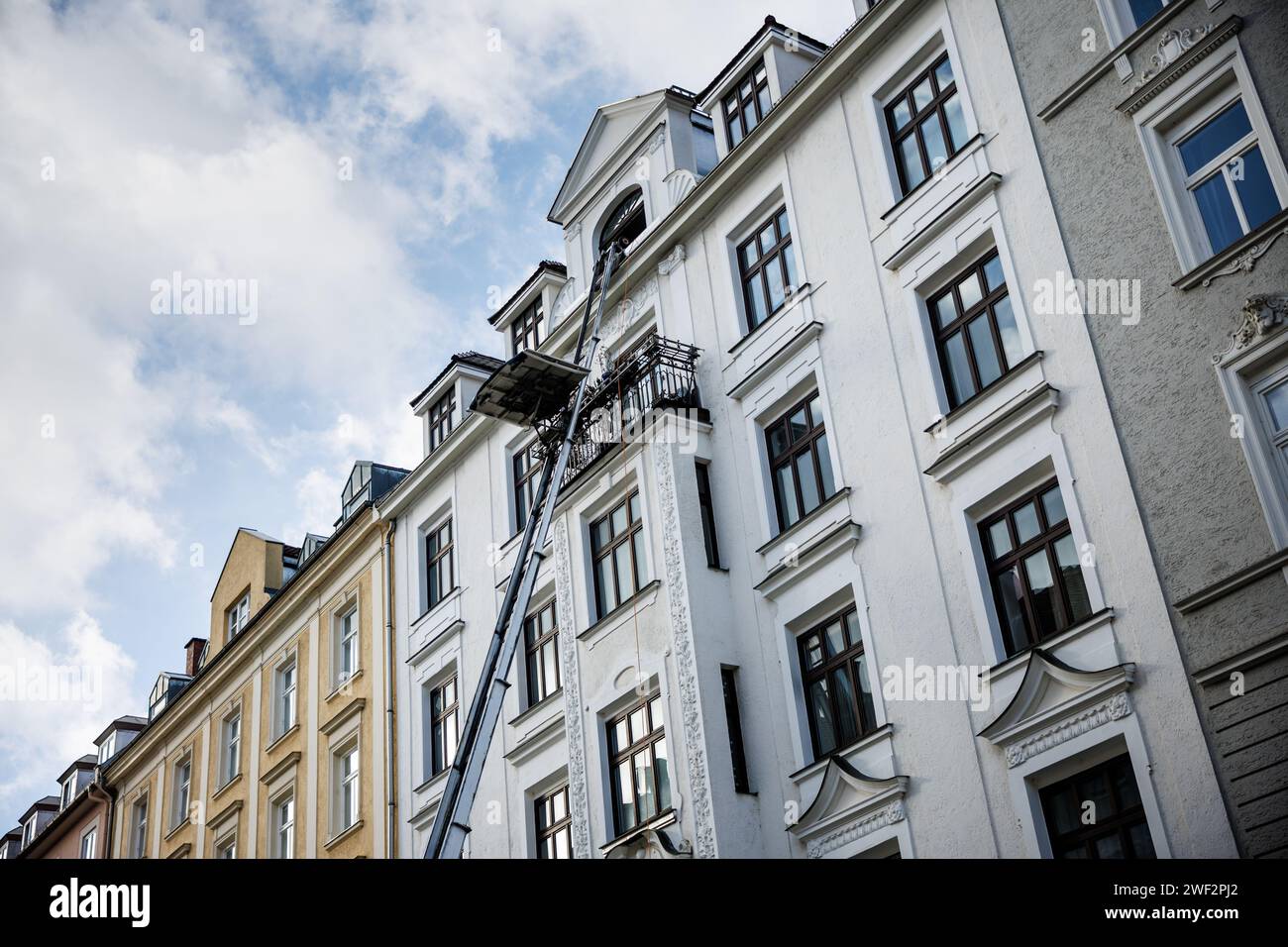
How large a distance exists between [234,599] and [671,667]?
20744 mm

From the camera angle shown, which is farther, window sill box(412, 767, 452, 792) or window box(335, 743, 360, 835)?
window box(335, 743, 360, 835)

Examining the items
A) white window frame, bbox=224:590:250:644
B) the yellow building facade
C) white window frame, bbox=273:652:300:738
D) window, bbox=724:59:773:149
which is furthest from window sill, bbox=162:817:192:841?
window, bbox=724:59:773:149

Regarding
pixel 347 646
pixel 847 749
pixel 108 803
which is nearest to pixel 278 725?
pixel 347 646

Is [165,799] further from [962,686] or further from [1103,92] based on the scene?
[1103,92]

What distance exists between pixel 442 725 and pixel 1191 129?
16.3 m

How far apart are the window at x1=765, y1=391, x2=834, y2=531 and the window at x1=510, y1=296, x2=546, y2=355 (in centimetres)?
815

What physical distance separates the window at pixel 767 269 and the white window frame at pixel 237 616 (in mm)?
19492

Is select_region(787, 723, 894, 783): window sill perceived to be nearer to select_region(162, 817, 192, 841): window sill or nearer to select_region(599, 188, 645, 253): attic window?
select_region(599, 188, 645, 253): attic window

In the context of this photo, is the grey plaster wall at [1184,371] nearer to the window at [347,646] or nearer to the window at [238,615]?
the window at [347,646]

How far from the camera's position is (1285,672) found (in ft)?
40.7

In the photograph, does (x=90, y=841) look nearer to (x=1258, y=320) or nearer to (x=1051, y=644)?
(x=1051, y=644)

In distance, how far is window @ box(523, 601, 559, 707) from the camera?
22609 mm

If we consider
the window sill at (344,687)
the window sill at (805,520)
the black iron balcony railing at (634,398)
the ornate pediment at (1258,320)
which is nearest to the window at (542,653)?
the black iron balcony railing at (634,398)
